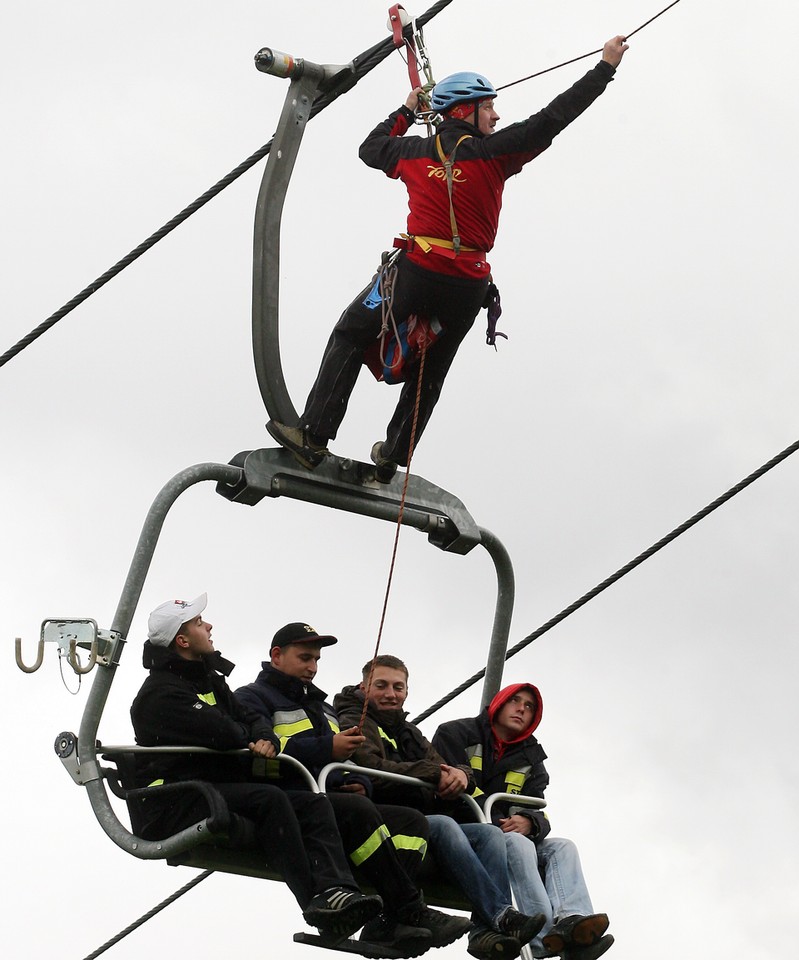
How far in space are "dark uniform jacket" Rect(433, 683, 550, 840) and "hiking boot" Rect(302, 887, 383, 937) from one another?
1.09 metres

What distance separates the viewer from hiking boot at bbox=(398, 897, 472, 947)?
375 inches

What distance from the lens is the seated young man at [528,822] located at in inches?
383

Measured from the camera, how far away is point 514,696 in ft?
33.8

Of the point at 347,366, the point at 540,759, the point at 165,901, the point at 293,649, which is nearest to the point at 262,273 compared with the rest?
the point at 347,366

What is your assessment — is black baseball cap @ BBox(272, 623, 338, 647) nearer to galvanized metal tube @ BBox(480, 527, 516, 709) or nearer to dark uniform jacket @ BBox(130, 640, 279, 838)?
dark uniform jacket @ BBox(130, 640, 279, 838)

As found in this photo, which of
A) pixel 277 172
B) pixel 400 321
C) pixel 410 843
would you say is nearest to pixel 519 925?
pixel 410 843

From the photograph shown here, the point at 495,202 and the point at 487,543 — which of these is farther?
the point at 487,543

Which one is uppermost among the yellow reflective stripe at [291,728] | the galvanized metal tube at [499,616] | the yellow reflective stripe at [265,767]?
the galvanized metal tube at [499,616]

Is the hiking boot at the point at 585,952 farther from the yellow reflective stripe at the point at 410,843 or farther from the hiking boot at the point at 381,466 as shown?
the hiking boot at the point at 381,466

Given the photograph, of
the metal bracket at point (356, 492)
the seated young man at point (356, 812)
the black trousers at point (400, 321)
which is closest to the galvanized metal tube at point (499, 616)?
the metal bracket at point (356, 492)

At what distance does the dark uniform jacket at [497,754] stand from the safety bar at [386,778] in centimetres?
19

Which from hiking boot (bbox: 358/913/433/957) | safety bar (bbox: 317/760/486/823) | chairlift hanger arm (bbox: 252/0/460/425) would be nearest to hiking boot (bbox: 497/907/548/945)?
hiking boot (bbox: 358/913/433/957)

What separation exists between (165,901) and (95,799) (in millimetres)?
2160

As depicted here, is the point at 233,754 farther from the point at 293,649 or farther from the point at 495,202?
the point at 495,202
